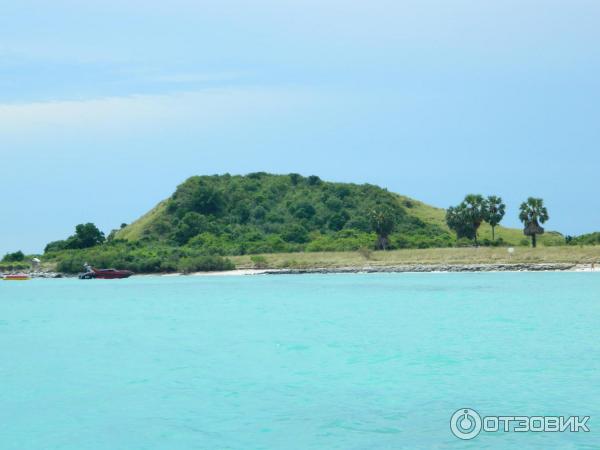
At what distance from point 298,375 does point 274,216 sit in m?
126

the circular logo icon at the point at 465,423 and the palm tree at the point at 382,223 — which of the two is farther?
the palm tree at the point at 382,223

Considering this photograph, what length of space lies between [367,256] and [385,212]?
7.46 m

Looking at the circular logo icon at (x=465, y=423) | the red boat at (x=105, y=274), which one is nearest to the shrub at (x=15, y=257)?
the red boat at (x=105, y=274)

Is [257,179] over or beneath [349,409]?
over

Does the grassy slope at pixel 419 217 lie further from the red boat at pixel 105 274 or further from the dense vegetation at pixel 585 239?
the red boat at pixel 105 274

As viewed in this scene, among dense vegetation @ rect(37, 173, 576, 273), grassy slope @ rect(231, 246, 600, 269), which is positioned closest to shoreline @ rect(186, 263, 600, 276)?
grassy slope @ rect(231, 246, 600, 269)

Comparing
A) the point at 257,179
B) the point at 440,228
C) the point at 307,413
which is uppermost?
the point at 257,179

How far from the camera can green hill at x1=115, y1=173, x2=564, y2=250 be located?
129000mm

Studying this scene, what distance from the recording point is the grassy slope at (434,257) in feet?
A: 283

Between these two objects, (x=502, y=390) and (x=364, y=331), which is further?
(x=364, y=331)

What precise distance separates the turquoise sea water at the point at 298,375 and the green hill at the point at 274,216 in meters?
76.5

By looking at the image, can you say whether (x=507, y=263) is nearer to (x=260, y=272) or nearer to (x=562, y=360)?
(x=260, y=272)

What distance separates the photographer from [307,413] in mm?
17422

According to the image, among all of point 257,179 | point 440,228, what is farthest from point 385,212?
point 257,179
